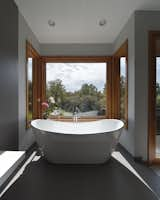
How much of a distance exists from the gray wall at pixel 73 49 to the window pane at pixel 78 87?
1.00 feet

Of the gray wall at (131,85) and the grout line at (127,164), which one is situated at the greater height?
the gray wall at (131,85)

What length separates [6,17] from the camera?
109 inches

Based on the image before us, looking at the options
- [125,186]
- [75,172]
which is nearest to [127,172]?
[125,186]

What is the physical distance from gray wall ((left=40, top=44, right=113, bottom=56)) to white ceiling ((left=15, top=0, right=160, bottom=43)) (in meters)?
0.42

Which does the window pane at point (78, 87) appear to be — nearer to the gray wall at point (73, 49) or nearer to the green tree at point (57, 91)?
the green tree at point (57, 91)

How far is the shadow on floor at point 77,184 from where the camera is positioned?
7.46 ft

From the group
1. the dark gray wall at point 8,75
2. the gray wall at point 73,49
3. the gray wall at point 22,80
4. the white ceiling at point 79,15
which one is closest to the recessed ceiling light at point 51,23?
the white ceiling at point 79,15

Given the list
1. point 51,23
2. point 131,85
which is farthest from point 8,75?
point 131,85

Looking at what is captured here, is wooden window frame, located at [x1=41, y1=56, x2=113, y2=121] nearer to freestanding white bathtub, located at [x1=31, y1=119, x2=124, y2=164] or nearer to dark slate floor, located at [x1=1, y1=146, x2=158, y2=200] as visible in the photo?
freestanding white bathtub, located at [x1=31, y1=119, x2=124, y2=164]

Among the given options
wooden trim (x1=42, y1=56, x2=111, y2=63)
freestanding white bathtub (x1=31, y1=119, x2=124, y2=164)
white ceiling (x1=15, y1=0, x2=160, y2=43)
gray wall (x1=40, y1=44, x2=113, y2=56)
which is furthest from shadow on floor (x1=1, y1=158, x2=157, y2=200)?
gray wall (x1=40, y1=44, x2=113, y2=56)

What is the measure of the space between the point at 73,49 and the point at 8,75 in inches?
110

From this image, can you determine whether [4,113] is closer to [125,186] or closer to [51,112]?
[125,186]

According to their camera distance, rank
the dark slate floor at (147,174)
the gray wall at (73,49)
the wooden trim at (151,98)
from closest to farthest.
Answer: the dark slate floor at (147,174)
the wooden trim at (151,98)
the gray wall at (73,49)

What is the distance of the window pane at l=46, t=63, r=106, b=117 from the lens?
17.9 ft
